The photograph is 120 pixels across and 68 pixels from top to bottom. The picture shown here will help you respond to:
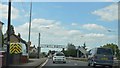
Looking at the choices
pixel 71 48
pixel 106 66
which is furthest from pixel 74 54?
pixel 106 66

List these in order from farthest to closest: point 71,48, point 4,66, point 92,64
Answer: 1. point 71,48
2. point 92,64
3. point 4,66

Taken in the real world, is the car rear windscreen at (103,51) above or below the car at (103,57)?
above

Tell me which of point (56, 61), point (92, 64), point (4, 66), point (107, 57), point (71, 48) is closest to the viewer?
point (4, 66)

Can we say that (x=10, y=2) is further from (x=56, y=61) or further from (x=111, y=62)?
(x=56, y=61)

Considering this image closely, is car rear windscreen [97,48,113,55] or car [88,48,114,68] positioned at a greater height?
car rear windscreen [97,48,113,55]

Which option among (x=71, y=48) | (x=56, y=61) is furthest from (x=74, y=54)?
(x=56, y=61)

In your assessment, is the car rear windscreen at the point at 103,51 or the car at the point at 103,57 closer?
the car at the point at 103,57

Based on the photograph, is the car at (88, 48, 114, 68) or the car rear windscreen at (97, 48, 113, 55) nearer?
the car at (88, 48, 114, 68)

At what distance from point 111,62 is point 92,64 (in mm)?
2444

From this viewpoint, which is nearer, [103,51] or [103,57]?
[103,57]

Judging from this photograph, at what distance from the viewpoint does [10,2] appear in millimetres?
25516

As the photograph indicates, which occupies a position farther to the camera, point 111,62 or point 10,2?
point 111,62

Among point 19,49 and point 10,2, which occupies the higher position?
point 10,2

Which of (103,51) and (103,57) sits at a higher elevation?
(103,51)
